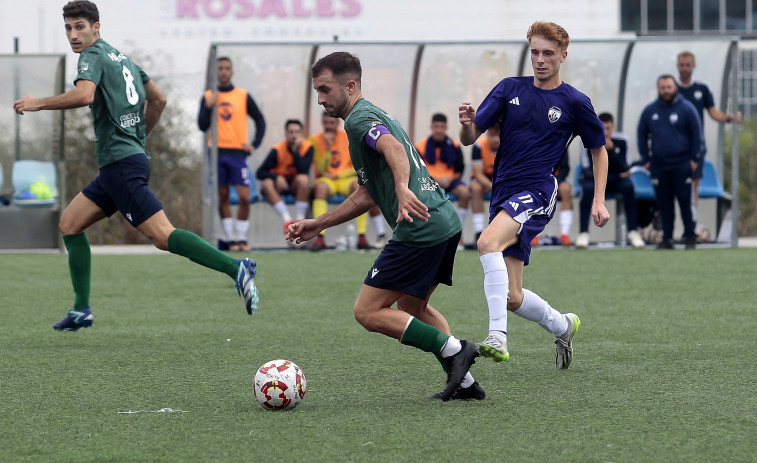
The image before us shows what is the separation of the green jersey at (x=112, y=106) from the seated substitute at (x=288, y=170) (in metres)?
7.25

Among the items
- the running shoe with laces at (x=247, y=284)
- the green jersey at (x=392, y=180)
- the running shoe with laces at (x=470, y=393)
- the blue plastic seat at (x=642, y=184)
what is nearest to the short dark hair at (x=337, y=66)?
the green jersey at (x=392, y=180)

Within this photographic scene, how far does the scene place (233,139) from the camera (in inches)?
539

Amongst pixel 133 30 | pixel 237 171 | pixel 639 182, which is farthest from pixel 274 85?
pixel 133 30

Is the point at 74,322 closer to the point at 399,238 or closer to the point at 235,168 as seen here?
the point at 399,238

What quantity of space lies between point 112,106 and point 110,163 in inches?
12.4

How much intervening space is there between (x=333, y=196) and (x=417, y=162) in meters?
9.65

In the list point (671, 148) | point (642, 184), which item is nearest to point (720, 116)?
point (671, 148)

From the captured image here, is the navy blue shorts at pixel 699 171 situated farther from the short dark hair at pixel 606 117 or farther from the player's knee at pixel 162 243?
the player's knee at pixel 162 243

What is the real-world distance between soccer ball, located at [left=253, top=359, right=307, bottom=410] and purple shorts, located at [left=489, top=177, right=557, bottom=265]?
1.31m

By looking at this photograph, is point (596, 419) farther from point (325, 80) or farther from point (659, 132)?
point (659, 132)

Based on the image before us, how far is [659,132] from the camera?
1315 cm

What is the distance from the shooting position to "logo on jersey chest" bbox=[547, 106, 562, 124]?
5.25 metres

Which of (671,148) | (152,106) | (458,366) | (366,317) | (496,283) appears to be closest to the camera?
(458,366)

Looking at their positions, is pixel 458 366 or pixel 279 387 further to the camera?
pixel 458 366
